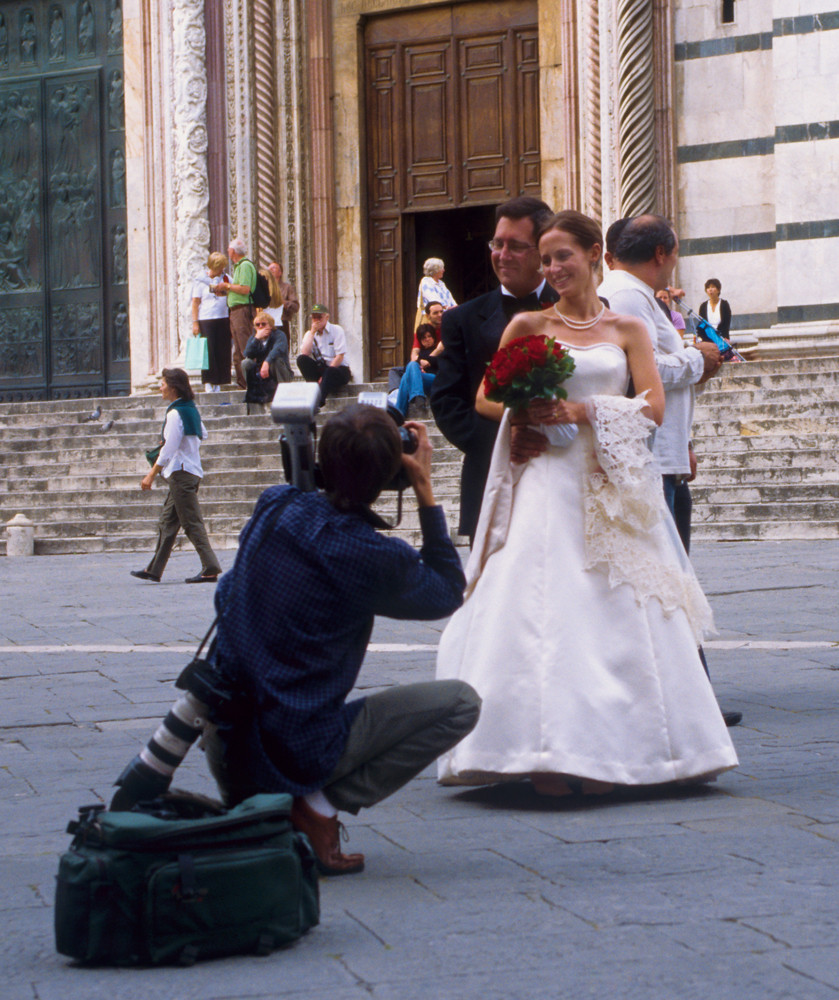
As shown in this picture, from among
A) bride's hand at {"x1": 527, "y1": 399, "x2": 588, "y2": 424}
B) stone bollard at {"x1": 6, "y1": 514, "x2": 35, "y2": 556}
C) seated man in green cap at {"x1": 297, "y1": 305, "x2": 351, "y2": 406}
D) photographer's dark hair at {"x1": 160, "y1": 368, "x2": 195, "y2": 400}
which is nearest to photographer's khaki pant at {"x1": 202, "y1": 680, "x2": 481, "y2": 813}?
bride's hand at {"x1": 527, "y1": 399, "x2": 588, "y2": 424}

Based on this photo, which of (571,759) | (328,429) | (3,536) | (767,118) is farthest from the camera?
(767,118)

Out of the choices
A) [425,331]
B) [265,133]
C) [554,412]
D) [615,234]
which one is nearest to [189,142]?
[265,133]

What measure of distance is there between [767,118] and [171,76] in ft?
23.6

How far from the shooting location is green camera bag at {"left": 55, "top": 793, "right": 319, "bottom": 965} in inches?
123

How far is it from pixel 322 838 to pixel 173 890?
2.31 feet

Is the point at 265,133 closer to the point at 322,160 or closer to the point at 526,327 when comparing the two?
the point at 322,160

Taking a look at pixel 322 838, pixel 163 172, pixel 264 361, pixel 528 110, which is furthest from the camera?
pixel 163 172

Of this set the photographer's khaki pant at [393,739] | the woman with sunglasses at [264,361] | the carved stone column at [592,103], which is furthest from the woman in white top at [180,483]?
the photographer's khaki pant at [393,739]

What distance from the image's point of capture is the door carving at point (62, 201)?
70.3ft

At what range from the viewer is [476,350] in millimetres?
5191

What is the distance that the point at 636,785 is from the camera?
4.52 meters

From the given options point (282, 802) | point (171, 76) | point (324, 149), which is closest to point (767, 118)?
point (324, 149)

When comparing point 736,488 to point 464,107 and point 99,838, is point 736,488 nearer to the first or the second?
point 464,107

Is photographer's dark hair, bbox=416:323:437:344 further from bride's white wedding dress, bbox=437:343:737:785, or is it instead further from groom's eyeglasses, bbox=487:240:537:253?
bride's white wedding dress, bbox=437:343:737:785
